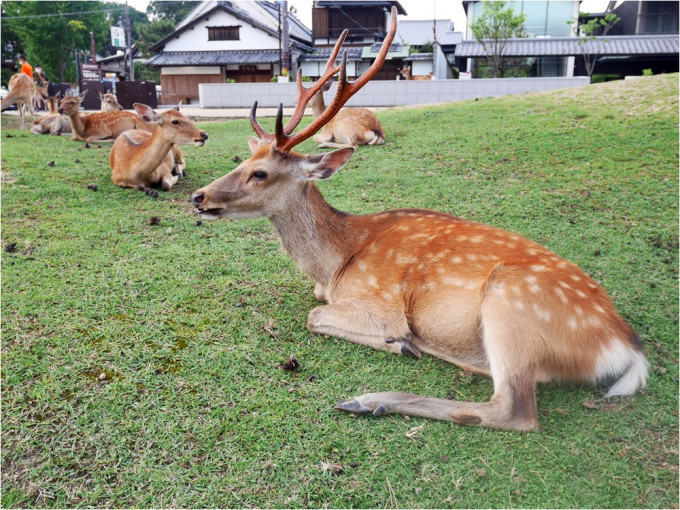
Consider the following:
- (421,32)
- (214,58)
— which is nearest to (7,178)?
(214,58)

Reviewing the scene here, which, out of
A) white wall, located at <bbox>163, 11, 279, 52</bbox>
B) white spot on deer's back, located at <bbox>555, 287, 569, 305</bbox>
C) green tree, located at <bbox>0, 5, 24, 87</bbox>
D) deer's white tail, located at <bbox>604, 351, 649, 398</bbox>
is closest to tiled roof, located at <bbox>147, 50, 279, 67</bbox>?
white wall, located at <bbox>163, 11, 279, 52</bbox>

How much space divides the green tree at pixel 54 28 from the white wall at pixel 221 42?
9.66m

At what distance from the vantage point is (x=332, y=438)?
8.10 ft

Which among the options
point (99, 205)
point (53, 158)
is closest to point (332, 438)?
point (99, 205)

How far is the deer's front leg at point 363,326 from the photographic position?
3.21 meters

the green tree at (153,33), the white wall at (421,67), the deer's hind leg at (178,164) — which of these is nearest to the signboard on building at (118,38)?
the green tree at (153,33)

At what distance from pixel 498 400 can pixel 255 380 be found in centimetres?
123

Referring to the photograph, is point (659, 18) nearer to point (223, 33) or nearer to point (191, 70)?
point (223, 33)

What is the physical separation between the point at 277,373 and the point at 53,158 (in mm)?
6411

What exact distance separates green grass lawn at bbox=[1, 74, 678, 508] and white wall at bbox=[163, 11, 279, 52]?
99.3 feet

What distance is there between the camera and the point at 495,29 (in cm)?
2441

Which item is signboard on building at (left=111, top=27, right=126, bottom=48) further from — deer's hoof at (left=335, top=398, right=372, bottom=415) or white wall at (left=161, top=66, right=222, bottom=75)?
deer's hoof at (left=335, top=398, right=372, bottom=415)

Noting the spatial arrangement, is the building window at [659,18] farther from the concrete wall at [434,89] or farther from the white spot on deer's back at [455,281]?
the white spot on deer's back at [455,281]

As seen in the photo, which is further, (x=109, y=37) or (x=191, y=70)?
(x=109, y=37)
